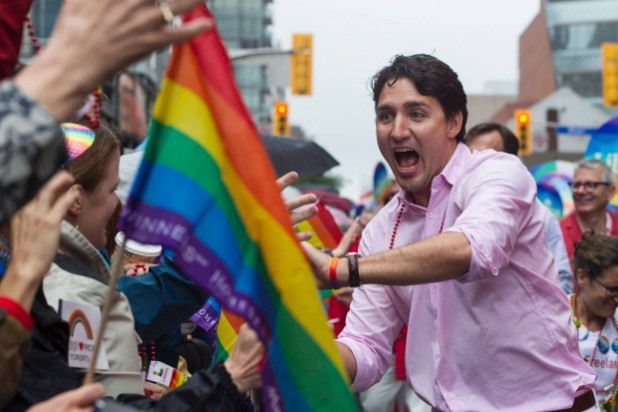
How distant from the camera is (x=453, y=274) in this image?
357cm

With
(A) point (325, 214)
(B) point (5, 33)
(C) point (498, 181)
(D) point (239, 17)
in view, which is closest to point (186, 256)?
(B) point (5, 33)

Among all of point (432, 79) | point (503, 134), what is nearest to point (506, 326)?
point (432, 79)

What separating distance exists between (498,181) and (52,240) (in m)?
1.91

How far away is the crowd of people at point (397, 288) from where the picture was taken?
270cm

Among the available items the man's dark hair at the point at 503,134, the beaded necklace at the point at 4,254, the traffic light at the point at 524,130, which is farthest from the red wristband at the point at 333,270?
the traffic light at the point at 524,130

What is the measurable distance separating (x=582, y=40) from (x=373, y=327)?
86.4 metres

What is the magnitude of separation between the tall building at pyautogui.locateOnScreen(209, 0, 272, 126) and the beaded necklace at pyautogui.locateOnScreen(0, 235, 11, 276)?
11362cm

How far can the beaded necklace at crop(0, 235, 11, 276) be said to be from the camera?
2.76 m

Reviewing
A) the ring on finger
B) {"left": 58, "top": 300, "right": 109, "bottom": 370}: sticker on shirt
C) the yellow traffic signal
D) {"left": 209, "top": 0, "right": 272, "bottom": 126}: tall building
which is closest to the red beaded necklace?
{"left": 58, "top": 300, "right": 109, "bottom": 370}: sticker on shirt

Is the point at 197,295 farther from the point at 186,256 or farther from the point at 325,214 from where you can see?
the point at 325,214

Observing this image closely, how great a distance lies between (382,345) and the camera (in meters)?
4.41

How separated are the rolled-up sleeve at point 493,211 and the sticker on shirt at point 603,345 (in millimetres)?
2504

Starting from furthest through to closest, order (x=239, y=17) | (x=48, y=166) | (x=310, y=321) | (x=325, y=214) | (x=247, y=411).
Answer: (x=239, y=17) → (x=325, y=214) → (x=247, y=411) → (x=310, y=321) → (x=48, y=166)

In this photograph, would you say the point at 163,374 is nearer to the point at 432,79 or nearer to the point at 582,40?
the point at 432,79
